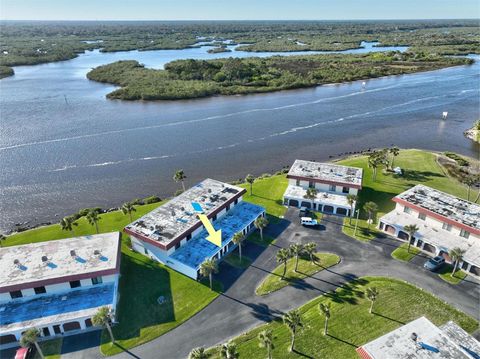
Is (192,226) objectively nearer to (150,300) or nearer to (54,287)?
(150,300)

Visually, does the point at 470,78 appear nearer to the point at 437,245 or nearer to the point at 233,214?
the point at 437,245

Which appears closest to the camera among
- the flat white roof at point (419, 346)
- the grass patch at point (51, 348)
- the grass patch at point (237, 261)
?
the flat white roof at point (419, 346)

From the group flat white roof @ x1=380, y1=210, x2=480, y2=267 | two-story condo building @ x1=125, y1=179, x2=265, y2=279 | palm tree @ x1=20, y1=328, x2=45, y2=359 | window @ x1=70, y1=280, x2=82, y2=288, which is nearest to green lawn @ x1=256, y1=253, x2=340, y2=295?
two-story condo building @ x1=125, y1=179, x2=265, y2=279

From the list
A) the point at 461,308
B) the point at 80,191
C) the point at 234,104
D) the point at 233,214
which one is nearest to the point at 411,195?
the point at 461,308

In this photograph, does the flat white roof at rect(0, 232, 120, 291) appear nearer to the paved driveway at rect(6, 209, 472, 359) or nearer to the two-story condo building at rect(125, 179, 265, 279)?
the two-story condo building at rect(125, 179, 265, 279)

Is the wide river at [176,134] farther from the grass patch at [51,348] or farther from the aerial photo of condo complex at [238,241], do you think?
the grass patch at [51,348]

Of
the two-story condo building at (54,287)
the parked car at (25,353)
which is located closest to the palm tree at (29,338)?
the parked car at (25,353)

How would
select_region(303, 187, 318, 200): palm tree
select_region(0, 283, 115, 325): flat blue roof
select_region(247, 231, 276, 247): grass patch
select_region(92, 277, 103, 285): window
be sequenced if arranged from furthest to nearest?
select_region(303, 187, 318, 200): palm tree
select_region(247, 231, 276, 247): grass patch
select_region(92, 277, 103, 285): window
select_region(0, 283, 115, 325): flat blue roof
